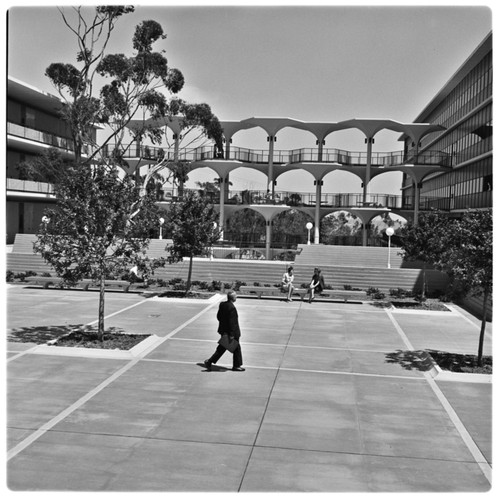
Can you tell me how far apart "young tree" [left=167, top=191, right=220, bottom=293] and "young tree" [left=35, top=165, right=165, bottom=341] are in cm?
931

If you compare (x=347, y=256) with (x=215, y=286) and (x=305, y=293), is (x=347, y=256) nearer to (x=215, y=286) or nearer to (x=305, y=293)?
(x=215, y=286)

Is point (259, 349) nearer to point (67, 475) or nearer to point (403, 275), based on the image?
point (67, 475)

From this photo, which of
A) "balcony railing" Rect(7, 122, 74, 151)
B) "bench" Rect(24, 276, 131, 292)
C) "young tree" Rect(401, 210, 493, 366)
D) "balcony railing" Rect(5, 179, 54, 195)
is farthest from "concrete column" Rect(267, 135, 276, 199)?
"young tree" Rect(401, 210, 493, 366)

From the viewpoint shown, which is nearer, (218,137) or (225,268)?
(225,268)

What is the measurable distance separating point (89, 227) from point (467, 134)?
34336 millimetres

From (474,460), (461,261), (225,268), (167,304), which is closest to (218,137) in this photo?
(225,268)

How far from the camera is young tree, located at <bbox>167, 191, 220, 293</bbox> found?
2378cm

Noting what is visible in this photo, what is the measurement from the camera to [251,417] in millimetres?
9117

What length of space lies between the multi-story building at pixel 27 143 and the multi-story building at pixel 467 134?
96.8ft

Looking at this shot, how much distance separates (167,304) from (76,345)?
8441 mm

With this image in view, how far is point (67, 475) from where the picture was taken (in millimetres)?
6828

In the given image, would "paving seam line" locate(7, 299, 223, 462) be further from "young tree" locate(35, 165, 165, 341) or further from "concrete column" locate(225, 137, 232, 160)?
"concrete column" locate(225, 137, 232, 160)

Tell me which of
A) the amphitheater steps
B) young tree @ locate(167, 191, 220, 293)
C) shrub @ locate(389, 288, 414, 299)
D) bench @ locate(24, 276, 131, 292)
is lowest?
shrub @ locate(389, 288, 414, 299)

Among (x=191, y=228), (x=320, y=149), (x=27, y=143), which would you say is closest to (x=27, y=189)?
(x=27, y=143)
